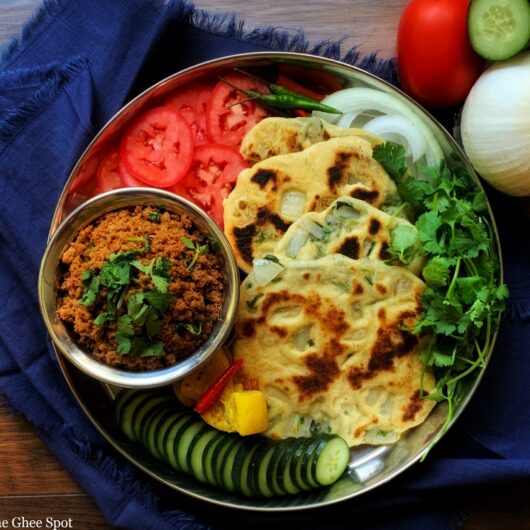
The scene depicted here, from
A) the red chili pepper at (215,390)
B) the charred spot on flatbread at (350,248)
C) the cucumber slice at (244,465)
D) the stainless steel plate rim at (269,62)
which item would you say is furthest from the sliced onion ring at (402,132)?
the cucumber slice at (244,465)

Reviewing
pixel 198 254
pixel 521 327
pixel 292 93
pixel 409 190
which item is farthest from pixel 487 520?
pixel 292 93

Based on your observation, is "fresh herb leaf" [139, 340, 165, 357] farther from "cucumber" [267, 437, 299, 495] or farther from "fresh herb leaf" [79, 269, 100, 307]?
"cucumber" [267, 437, 299, 495]

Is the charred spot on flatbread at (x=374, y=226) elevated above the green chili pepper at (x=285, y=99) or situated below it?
below

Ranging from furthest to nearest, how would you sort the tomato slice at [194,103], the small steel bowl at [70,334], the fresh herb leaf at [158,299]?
the tomato slice at [194,103]
the small steel bowl at [70,334]
the fresh herb leaf at [158,299]

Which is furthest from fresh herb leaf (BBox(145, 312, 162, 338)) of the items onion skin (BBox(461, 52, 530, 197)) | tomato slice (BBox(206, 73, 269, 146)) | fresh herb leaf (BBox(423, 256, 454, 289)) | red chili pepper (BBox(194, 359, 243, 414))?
onion skin (BBox(461, 52, 530, 197))

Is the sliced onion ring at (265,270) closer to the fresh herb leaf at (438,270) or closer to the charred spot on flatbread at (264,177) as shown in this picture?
the charred spot on flatbread at (264,177)

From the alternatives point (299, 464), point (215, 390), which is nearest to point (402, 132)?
point (215, 390)

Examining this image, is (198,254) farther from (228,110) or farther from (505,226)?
(505,226)
